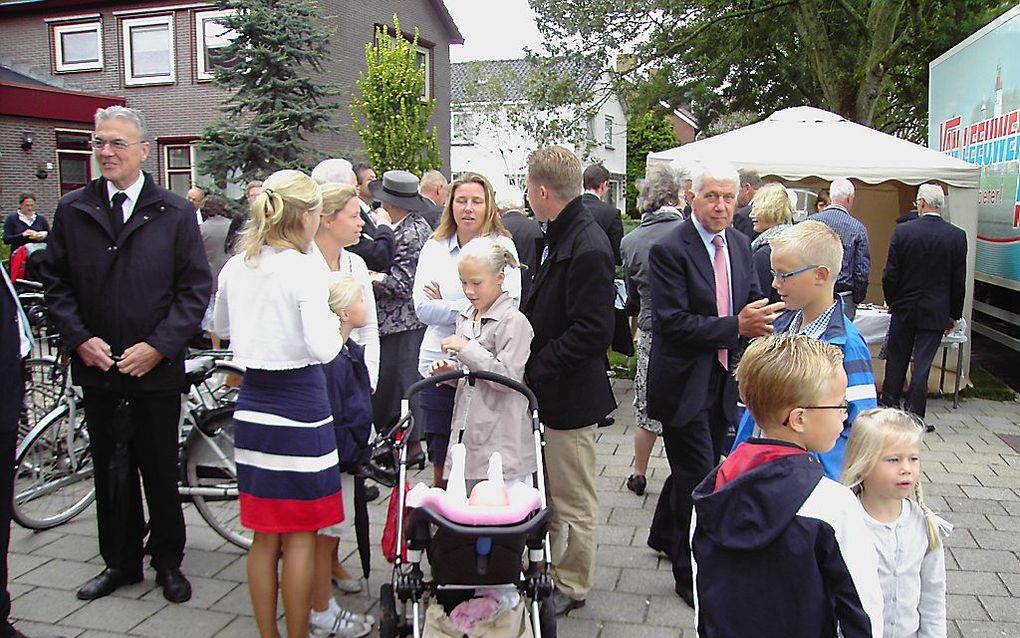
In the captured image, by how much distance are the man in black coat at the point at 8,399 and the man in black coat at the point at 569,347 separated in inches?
85.0

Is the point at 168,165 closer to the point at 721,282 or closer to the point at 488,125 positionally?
the point at 488,125

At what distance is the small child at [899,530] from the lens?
2588 millimetres

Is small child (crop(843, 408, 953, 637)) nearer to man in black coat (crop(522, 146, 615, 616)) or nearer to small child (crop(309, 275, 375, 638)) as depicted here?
man in black coat (crop(522, 146, 615, 616))

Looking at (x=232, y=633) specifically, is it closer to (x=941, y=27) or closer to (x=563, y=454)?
(x=563, y=454)

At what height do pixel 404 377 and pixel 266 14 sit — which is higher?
pixel 266 14

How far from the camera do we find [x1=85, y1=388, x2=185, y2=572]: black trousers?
412 cm

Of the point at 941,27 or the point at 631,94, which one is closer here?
the point at 941,27

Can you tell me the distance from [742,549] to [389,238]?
3.79 metres

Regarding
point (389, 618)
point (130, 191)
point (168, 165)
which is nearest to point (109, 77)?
point (168, 165)

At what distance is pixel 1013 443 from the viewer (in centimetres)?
721

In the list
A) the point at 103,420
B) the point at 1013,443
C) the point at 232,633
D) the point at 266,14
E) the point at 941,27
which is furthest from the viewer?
the point at 941,27

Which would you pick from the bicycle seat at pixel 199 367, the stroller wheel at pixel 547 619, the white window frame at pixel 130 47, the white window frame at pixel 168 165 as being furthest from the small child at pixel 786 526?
the white window frame at pixel 130 47

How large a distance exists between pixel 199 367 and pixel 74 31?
24110mm

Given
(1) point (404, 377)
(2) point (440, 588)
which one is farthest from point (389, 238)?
(2) point (440, 588)
